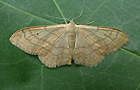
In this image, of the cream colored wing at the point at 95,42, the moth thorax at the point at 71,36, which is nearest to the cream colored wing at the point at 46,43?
the moth thorax at the point at 71,36

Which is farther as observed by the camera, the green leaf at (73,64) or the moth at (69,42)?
the green leaf at (73,64)

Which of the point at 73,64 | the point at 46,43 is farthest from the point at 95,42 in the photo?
the point at 46,43

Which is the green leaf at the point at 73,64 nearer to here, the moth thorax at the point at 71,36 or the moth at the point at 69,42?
the moth at the point at 69,42

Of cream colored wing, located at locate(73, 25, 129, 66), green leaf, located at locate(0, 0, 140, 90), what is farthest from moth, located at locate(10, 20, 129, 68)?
green leaf, located at locate(0, 0, 140, 90)

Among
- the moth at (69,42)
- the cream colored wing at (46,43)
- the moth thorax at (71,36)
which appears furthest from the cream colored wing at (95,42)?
the cream colored wing at (46,43)

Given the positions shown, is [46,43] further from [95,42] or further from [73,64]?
[95,42]
